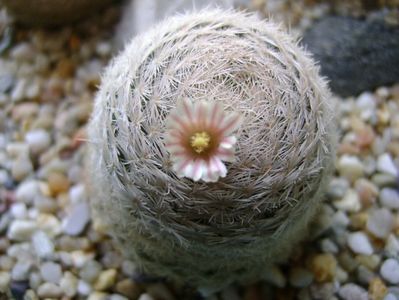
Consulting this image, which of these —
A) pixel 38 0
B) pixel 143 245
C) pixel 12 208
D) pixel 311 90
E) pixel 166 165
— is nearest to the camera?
pixel 166 165

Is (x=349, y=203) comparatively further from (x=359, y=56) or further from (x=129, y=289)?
(x=129, y=289)

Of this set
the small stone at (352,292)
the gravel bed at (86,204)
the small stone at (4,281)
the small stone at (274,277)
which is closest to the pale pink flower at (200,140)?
the gravel bed at (86,204)

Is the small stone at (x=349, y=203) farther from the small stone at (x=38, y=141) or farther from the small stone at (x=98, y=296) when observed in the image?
the small stone at (x=38, y=141)

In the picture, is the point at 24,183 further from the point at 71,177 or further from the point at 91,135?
the point at 91,135

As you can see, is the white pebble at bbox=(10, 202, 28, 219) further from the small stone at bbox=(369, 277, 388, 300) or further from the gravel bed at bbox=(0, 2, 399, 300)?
the small stone at bbox=(369, 277, 388, 300)

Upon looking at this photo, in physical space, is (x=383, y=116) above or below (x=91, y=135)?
above

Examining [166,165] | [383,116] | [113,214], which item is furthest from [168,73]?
[383,116]

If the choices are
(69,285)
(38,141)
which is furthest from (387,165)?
(38,141)
